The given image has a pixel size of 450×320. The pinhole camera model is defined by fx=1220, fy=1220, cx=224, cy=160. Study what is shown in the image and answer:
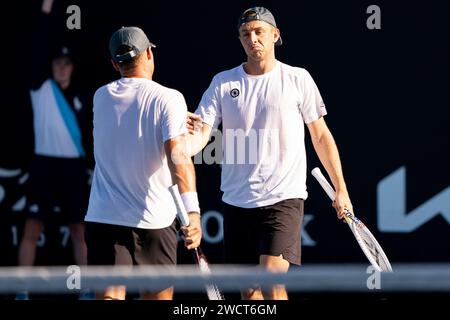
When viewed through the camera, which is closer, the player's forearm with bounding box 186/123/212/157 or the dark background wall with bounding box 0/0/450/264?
the player's forearm with bounding box 186/123/212/157

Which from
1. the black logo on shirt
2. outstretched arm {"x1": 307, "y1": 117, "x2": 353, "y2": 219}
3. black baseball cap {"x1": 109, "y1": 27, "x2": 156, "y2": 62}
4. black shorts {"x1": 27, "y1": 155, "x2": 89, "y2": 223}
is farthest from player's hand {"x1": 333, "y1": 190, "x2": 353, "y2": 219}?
black shorts {"x1": 27, "y1": 155, "x2": 89, "y2": 223}

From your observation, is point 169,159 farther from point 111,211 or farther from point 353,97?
point 353,97

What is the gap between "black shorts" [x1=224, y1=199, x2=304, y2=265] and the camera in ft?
19.2

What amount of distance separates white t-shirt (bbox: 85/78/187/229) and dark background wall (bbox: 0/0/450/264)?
2184 mm

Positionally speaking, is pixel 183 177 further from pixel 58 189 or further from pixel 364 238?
pixel 58 189

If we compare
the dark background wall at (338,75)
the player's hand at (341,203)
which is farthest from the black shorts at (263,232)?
the dark background wall at (338,75)

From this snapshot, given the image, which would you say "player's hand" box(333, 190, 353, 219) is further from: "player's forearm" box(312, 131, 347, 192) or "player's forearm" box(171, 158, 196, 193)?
"player's forearm" box(171, 158, 196, 193)

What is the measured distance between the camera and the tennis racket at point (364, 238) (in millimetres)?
5934

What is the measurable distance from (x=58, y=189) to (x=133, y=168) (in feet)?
7.93

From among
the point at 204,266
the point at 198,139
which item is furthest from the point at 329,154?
the point at 204,266

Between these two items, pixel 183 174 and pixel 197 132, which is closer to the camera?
pixel 183 174

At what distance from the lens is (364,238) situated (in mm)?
6184

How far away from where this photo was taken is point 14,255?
7.50 meters

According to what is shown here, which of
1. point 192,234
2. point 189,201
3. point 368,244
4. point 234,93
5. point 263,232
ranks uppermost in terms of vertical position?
point 234,93
